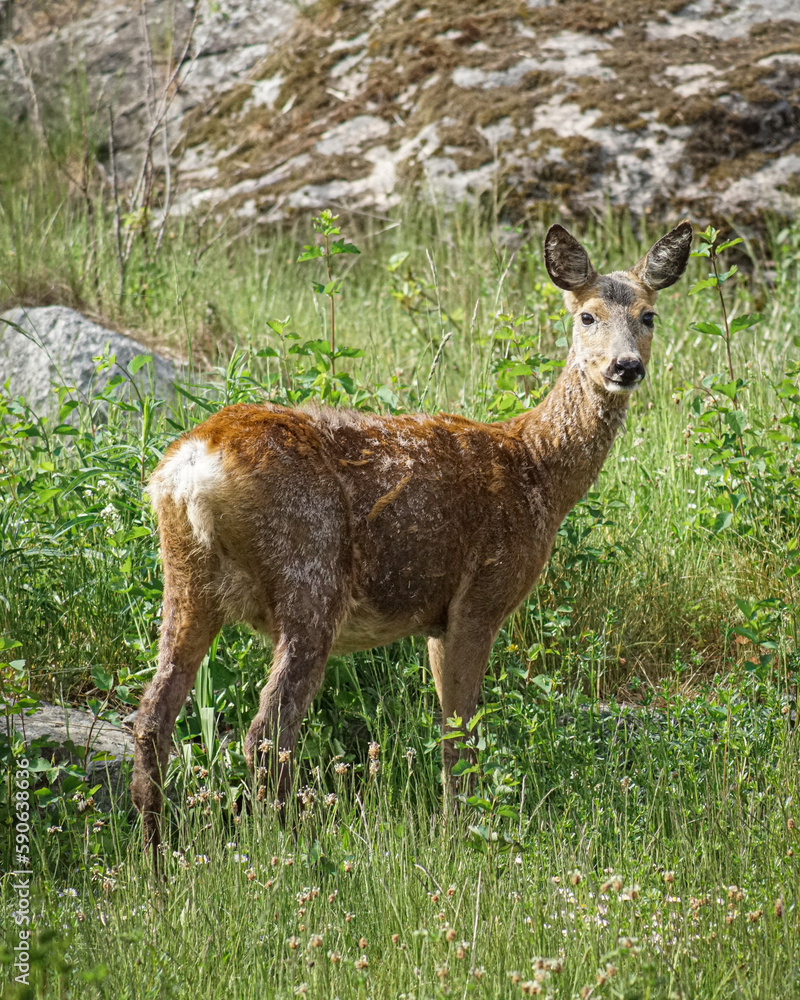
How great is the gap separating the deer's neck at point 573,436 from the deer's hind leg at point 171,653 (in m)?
1.56

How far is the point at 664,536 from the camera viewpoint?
6.07m

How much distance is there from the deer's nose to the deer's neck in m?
0.20

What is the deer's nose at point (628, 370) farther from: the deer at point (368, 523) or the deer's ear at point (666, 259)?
the deer's ear at point (666, 259)

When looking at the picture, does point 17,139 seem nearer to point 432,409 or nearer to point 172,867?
point 432,409

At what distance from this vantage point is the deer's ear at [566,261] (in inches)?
198

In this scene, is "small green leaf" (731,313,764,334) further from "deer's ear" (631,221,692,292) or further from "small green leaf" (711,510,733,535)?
"small green leaf" (711,510,733,535)

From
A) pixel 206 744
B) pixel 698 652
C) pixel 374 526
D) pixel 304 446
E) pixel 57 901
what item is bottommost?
pixel 698 652

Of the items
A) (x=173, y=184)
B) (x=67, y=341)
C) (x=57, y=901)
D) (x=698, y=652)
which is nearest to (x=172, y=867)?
(x=57, y=901)

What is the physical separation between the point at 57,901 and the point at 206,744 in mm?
1085

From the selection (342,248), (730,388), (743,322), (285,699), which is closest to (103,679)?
(285,699)

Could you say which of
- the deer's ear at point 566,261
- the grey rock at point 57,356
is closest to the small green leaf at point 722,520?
the deer's ear at point 566,261

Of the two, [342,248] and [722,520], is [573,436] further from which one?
[342,248]

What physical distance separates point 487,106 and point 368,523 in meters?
7.48

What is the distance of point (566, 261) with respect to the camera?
5109 millimetres
